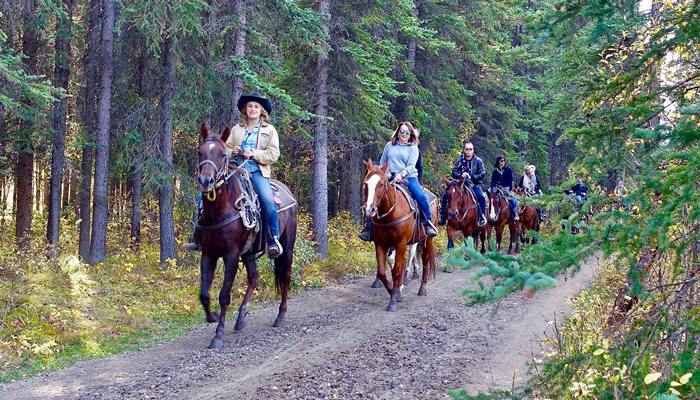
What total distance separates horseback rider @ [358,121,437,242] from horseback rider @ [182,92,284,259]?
2.67 m

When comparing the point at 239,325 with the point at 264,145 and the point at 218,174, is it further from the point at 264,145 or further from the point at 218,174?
the point at 264,145

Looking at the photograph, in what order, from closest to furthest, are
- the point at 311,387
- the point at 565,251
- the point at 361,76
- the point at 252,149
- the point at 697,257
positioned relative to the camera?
the point at 565,251
the point at 697,257
the point at 311,387
the point at 252,149
the point at 361,76

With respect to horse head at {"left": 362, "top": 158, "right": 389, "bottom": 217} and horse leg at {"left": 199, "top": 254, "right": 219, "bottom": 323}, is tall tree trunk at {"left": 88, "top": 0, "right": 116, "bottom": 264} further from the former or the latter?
horse head at {"left": 362, "top": 158, "right": 389, "bottom": 217}

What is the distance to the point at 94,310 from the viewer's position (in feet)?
28.7

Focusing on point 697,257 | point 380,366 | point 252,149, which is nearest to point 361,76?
point 252,149

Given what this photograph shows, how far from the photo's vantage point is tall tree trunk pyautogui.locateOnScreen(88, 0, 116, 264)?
13.7 metres

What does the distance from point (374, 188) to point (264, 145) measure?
198cm

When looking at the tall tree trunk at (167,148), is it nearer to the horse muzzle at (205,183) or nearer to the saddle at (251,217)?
the saddle at (251,217)

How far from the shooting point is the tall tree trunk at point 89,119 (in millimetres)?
14422

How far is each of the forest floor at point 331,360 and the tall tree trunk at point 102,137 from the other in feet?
20.9

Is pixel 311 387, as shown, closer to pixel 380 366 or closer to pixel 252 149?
pixel 380 366

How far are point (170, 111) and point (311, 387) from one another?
355 inches

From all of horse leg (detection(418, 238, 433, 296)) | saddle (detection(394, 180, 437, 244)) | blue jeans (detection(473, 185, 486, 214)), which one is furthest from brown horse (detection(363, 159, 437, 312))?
blue jeans (detection(473, 185, 486, 214))

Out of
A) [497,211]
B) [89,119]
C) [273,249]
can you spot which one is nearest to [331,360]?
[273,249]
